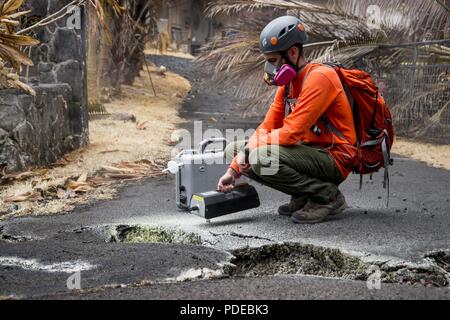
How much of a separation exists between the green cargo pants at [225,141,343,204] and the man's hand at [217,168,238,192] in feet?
0.33

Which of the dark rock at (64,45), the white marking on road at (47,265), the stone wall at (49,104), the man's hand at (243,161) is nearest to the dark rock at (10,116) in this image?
the stone wall at (49,104)

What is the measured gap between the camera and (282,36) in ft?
16.2

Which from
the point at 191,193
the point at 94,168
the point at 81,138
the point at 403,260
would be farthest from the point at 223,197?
the point at 81,138

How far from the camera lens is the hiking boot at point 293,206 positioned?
5379 mm

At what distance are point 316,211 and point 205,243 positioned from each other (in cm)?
96

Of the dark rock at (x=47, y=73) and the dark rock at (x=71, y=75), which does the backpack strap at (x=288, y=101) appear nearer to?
the dark rock at (x=71, y=75)

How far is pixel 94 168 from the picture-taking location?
26.7 ft

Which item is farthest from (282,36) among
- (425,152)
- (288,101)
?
(425,152)

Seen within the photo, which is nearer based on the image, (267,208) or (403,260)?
(403,260)

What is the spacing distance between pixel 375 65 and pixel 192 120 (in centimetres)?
413

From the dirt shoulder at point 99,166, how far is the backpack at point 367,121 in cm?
280

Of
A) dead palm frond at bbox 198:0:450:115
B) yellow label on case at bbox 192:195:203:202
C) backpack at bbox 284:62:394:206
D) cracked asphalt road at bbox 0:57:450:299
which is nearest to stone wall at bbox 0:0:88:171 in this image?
cracked asphalt road at bbox 0:57:450:299

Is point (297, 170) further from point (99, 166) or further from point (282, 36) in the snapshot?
point (99, 166)

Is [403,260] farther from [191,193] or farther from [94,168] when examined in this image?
[94,168]
